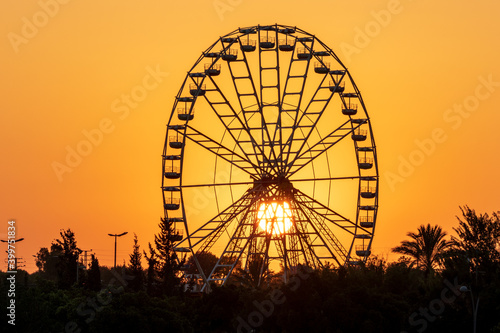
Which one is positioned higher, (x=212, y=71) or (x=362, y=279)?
(x=212, y=71)

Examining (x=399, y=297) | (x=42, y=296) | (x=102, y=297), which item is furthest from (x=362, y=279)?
(x=42, y=296)

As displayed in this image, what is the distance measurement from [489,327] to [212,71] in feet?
111

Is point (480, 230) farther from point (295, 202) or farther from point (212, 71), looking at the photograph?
point (212, 71)

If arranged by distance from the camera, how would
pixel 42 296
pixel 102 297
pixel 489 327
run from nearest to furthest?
pixel 489 327 → pixel 102 297 → pixel 42 296

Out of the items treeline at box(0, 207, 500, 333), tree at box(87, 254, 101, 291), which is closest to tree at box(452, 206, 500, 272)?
treeline at box(0, 207, 500, 333)

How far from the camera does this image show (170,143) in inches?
4119
